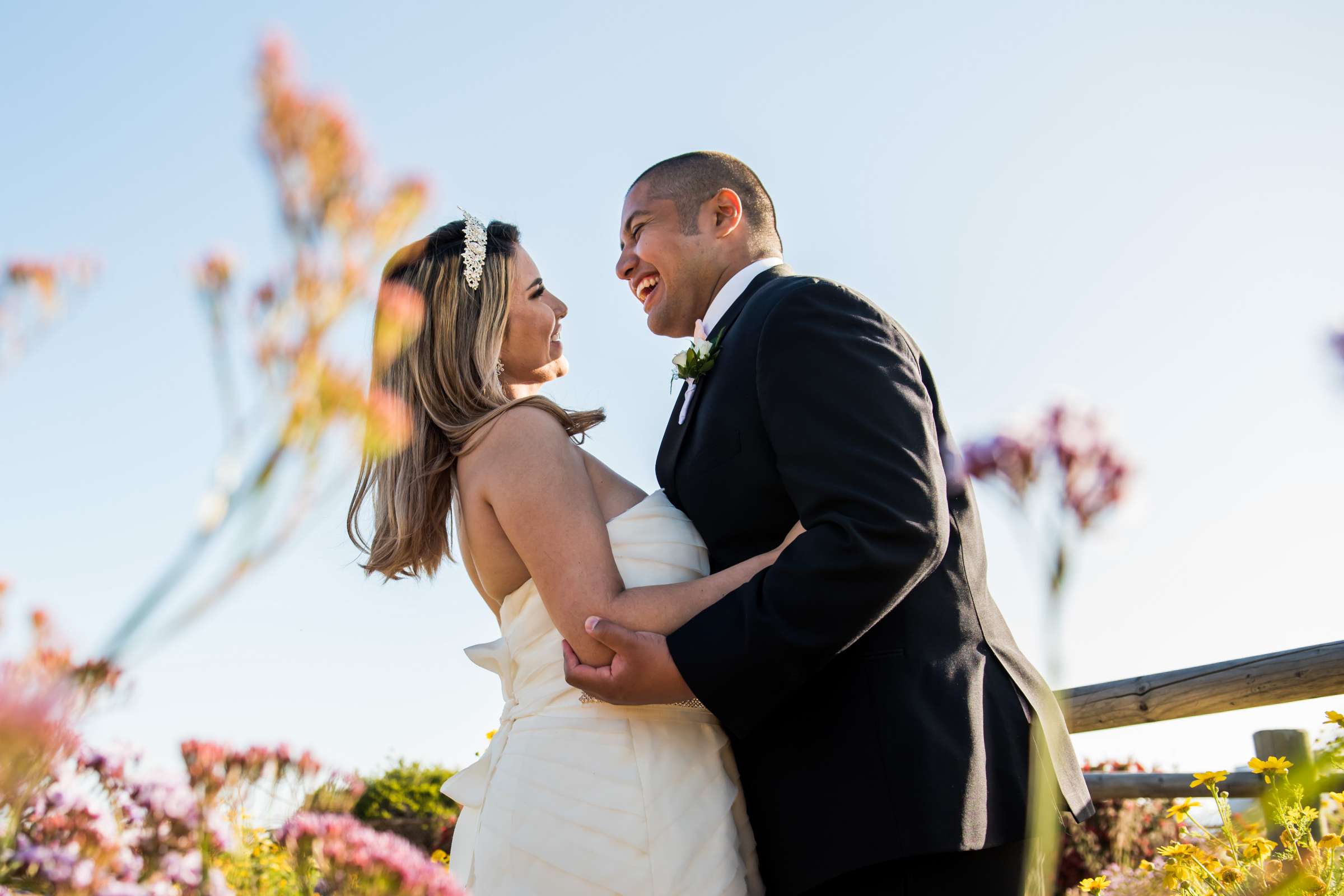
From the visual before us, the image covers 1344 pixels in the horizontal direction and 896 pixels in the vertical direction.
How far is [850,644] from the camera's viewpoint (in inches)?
90.7

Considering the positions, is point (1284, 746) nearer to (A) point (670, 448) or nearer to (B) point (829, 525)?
(A) point (670, 448)

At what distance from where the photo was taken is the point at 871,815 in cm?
227

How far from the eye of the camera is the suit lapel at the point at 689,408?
298 centimetres

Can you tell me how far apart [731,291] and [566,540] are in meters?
1.17

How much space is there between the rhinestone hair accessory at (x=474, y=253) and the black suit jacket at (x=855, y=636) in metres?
1.21

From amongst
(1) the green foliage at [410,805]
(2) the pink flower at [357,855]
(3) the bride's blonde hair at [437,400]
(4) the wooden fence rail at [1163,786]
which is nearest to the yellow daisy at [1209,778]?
(4) the wooden fence rail at [1163,786]

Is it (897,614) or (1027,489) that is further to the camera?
(897,614)

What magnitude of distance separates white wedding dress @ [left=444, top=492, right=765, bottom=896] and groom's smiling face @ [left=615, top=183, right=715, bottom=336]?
1.15m

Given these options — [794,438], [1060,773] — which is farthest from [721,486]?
[1060,773]

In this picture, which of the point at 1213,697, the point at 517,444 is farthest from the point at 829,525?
the point at 1213,697

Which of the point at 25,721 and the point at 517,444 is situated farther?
the point at 517,444

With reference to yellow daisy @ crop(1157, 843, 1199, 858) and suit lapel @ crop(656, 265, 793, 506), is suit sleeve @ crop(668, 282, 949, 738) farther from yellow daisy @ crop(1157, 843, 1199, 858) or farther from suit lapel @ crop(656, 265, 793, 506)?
yellow daisy @ crop(1157, 843, 1199, 858)

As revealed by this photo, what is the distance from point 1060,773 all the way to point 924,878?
0.49 metres

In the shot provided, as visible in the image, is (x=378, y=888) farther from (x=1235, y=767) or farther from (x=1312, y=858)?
(x=1235, y=767)
